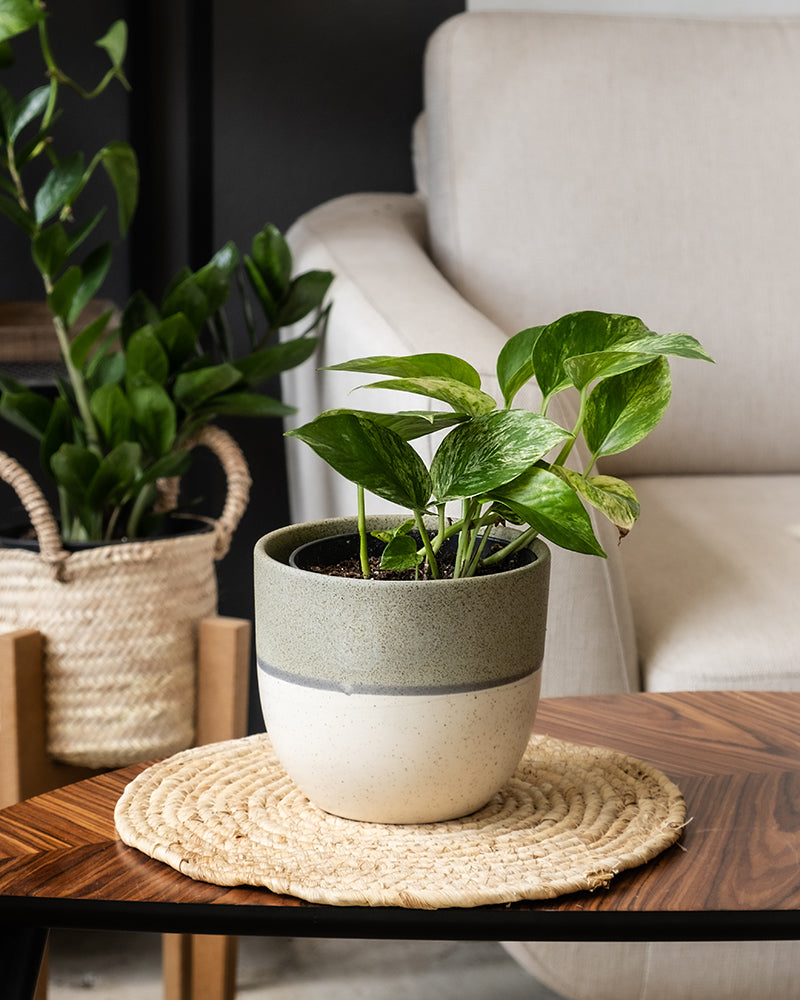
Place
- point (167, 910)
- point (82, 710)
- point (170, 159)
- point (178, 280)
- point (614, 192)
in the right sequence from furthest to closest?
1. point (170, 159)
2. point (614, 192)
3. point (178, 280)
4. point (82, 710)
5. point (167, 910)

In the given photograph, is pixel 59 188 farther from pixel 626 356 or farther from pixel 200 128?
pixel 626 356

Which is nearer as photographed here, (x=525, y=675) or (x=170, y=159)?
(x=525, y=675)

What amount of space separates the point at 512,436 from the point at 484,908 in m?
0.17

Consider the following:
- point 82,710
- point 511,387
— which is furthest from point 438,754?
point 82,710

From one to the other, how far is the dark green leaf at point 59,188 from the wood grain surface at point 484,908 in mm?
763

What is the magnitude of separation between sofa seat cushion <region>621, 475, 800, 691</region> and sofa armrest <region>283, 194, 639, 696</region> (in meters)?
0.04

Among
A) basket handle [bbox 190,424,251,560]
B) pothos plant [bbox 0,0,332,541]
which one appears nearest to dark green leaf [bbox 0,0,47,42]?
pothos plant [bbox 0,0,332,541]

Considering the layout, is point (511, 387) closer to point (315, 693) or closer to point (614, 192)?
point (315, 693)

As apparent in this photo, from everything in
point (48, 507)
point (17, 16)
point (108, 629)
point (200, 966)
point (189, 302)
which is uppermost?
point (17, 16)

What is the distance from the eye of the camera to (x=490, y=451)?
17.1 inches

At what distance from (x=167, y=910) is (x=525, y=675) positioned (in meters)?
0.17

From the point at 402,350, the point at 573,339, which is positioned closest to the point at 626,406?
the point at 573,339

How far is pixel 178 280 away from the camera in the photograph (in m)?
1.28

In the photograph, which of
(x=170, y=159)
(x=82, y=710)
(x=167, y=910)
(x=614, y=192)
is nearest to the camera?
(x=167, y=910)
